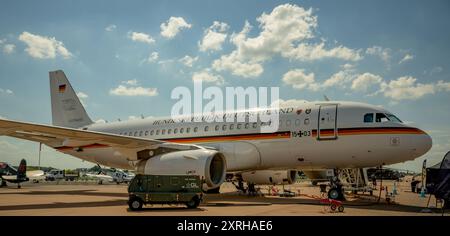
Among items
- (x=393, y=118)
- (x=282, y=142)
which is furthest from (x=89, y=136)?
(x=393, y=118)

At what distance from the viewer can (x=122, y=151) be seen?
60.4ft

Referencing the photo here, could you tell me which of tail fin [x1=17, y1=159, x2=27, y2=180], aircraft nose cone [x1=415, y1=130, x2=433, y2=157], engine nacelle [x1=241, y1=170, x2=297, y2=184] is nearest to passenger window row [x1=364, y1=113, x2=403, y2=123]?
aircraft nose cone [x1=415, y1=130, x2=433, y2=157]

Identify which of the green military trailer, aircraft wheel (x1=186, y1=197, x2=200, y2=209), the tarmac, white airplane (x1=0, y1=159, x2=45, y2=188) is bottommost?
white airplane (x1=0, y1=159, x2=45, y2=188)

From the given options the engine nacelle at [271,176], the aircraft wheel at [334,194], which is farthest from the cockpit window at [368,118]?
the engine nacelle at [271,176]

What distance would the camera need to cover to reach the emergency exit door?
15.8 meters

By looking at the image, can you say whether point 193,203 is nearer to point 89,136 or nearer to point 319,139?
point 319,139

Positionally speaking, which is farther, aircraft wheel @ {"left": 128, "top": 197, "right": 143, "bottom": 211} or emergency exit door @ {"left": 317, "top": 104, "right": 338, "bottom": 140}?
emergency exit door @ {"left": 317, "top": 104, "right": 338, "bottom": 140}

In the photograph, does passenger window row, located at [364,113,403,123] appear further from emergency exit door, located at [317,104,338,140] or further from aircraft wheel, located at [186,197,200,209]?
aircraft wheel, located at [186,197,200,209]

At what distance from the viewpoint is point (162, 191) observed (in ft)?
42.2

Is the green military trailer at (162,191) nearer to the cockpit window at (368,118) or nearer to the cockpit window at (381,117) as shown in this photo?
the cockpit window at (368,118)

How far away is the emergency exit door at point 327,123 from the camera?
15758 millimetres
